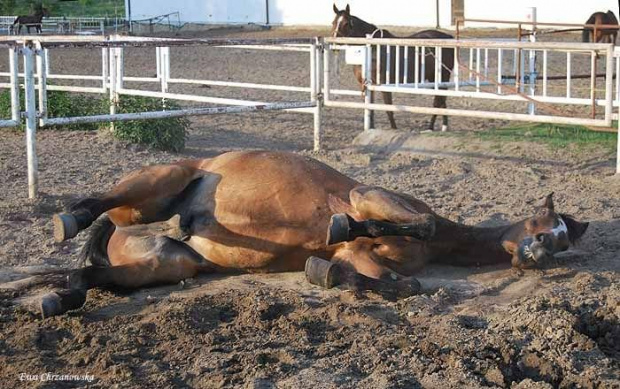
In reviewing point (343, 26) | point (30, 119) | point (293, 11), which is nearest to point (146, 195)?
point (30, 119)

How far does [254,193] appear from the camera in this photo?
5.41 metres

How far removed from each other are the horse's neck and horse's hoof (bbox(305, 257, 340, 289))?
0.90 metres

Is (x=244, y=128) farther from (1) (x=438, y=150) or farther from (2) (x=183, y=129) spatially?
(1) (x=438, y=150)

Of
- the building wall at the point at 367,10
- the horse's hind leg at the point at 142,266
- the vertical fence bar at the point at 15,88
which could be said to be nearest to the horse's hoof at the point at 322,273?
the horse's hind leg at the point at 142,266

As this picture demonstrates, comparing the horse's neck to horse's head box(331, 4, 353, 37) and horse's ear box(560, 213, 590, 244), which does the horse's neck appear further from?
horse's head box(331, 4, 353, 37)

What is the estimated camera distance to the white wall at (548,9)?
108ft

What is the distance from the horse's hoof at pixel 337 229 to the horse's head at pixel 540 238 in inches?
41.8

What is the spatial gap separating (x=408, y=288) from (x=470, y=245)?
0.82 meters

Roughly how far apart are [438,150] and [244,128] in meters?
2.83

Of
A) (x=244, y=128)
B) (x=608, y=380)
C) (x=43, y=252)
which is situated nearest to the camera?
(x=608, y=380)

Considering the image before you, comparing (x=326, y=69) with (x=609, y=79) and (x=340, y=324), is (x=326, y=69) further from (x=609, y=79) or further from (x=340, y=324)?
(x=340, y=324)

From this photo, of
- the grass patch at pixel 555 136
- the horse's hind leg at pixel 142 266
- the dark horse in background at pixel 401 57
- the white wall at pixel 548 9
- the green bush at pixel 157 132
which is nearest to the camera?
the horse's hind leg at pixel 142 266

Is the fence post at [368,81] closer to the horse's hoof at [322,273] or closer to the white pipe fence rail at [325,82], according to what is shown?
the white pipe fence rail at [325,82]

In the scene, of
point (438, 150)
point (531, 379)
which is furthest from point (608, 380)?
point (438, 150)
